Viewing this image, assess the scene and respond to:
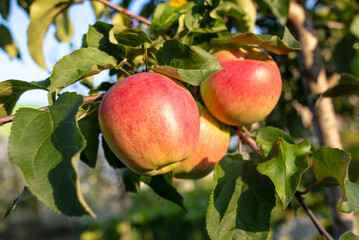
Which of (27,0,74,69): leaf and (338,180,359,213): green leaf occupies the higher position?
(27,0,74,69): leaf

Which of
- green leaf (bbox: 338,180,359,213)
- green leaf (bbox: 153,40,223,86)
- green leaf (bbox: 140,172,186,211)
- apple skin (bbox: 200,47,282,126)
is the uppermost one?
green leaf (bbox: 153,40,223,86)

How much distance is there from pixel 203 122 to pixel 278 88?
155 millimetres

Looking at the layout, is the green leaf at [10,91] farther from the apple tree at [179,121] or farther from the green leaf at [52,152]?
the green leaf at [52,152]

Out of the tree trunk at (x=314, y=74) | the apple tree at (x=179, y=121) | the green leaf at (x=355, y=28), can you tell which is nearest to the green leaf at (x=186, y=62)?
the apple tree at (x=179, y=121)

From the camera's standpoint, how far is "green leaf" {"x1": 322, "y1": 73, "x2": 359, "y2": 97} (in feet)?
2.31

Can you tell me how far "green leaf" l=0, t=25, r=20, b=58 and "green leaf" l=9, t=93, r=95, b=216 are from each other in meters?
0.62

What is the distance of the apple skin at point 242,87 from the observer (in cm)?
59

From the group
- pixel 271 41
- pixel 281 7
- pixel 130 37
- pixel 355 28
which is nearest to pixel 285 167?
pixel 271 41

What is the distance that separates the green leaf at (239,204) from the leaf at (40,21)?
57 centimetres

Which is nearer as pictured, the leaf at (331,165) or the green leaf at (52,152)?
the green leaf at (52,152)

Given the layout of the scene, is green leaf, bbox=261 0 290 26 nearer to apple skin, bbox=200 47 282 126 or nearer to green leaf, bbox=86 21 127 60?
apple skin, bbox=200 47 282 126

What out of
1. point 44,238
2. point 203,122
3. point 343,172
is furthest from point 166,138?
point 44,238

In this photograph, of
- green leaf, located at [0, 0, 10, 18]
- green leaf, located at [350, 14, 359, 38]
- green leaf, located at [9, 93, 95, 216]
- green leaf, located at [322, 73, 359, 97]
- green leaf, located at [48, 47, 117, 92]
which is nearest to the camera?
green leaf, located at [9, 93, 95, 216]

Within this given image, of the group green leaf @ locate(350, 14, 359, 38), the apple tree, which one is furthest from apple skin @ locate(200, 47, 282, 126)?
green leaf @ locate(350, 14, 359, 38)
